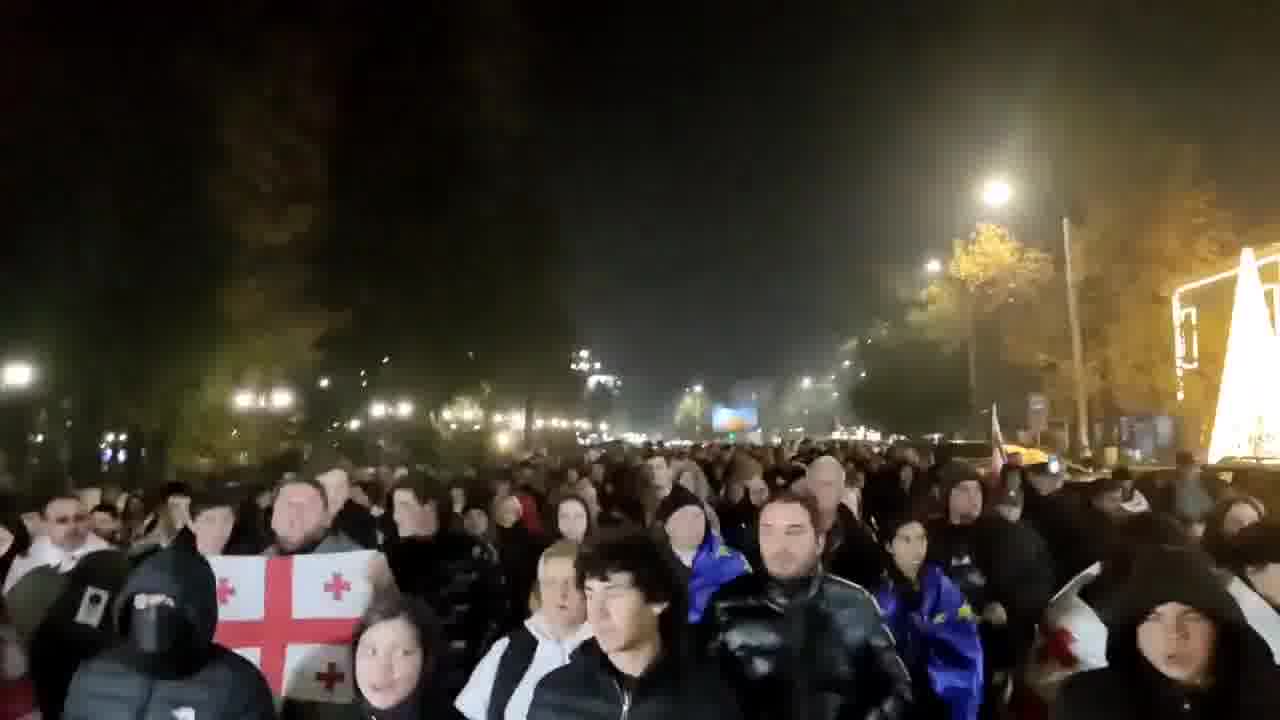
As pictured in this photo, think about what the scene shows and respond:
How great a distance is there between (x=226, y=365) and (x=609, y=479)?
1463 cm

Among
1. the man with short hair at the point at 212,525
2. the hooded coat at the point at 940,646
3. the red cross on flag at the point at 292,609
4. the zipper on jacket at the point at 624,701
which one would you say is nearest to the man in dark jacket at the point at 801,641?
the zipper on jacket at the point at 624,701

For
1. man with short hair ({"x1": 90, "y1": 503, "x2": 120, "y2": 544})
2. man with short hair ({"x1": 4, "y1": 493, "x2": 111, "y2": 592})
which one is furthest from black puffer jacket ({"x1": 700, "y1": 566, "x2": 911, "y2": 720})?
man with short hair ({"x1": 90, "y1": 503, "x2": 120, "y2": 544})

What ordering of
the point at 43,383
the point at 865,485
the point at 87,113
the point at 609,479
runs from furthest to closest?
the point at 43,383 < the point at 87,113 < the point at 609,479 < the point at 865,485

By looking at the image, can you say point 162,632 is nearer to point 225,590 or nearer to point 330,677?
point 330,677

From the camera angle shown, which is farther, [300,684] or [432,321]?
[432,321]

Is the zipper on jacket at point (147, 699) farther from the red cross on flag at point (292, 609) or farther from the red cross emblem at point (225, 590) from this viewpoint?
the red cross emblem at point (225, 590)

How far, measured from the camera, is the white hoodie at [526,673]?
4.31 meters

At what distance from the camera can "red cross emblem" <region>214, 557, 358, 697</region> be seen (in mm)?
5113

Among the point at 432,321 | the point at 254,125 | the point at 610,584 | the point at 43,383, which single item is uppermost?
the point at 254,125

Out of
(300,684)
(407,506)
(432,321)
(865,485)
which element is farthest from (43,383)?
(300,684)

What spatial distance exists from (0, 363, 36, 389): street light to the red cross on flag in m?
18.7

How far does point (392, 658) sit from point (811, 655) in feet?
5.02

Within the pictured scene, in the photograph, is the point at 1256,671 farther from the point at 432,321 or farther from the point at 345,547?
the point at 432,321

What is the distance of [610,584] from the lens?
3.52 m
